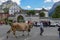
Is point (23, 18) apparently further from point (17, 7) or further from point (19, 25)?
point (19, 25)

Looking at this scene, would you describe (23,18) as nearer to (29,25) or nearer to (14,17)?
(14,17)

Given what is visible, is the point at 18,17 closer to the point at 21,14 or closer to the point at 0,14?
the point at 21,14

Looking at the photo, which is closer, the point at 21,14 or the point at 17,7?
the point at 21,14

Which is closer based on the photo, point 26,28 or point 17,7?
point 26,28

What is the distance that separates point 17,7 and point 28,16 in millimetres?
54324

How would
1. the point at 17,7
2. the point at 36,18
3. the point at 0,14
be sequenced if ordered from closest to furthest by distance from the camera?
the point at 36,18, the point at 0,14, the point at 17,7

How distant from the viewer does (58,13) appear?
120 m

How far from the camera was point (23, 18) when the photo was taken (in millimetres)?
117188

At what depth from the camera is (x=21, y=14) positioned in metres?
120

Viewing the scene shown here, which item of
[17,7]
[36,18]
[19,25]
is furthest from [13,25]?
[17,7]

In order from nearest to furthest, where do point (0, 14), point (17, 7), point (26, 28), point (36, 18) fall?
point (26, 28), point (36, 18), point (0, 14), point (17, 7)

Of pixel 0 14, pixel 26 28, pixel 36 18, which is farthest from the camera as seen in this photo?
pixel 0 14

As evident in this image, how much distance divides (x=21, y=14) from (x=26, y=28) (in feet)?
315

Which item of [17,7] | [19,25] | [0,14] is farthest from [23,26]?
[17,7]
